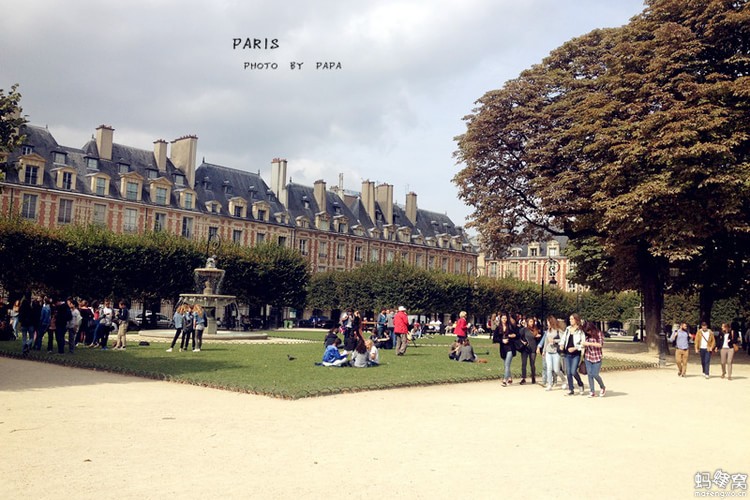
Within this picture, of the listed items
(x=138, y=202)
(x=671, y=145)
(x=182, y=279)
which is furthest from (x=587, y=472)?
(x=138, y=202)

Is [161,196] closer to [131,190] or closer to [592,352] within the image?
[131,190]

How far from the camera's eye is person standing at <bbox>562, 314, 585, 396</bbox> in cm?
1513

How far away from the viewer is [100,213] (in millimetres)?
57281

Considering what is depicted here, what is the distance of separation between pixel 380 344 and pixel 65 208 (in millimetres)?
37880

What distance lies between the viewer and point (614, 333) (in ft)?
258

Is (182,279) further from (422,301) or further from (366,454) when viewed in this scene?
(366,454)

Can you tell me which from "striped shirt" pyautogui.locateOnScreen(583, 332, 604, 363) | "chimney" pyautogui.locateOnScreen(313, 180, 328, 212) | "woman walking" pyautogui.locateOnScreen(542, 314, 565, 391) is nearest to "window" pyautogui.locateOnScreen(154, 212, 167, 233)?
"chimney" pyautogui.locateOnScreen(313, 180, 328, 212)

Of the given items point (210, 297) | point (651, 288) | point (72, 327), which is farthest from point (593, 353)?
point (210, 297)

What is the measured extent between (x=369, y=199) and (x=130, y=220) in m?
31.4

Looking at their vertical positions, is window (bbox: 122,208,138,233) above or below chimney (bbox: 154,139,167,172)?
below

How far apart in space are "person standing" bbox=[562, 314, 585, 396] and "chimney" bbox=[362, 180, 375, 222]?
219ft

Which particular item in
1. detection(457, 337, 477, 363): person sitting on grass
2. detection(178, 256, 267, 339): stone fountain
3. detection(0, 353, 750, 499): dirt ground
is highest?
detection(178, 256, 267, 339): stone fountain

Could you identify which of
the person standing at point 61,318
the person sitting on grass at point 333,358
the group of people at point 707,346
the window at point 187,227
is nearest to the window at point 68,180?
the window at point 187,227

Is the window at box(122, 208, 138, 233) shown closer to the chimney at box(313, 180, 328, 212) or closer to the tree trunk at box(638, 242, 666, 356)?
the chimney at box(313, 180, 328, 212)
